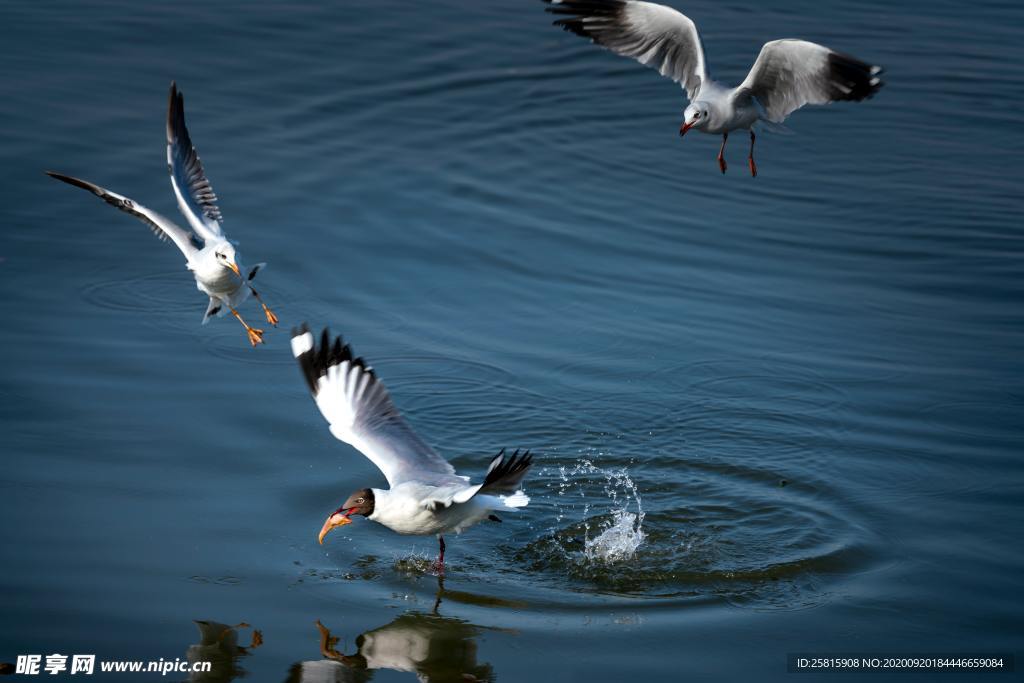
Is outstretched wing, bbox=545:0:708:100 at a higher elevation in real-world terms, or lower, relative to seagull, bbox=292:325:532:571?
higher

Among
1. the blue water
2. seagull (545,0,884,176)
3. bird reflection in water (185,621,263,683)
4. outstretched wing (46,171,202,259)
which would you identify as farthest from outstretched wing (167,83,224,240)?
bird reflection in water (185,621,263,683)

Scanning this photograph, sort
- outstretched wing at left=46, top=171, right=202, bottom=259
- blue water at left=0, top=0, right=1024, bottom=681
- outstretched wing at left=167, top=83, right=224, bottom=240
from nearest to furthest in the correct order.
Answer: blue water at left=0, top=0, right=1024, bottom=681 < outstretched wing at left=46, top=171, right=202, bottom=259 < outstretched wing at left=167, top=83, right=224, bottom=240

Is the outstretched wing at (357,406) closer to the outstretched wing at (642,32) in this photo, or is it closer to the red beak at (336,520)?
the red beak at (336,520)

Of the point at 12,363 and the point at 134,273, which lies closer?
the point at 12,363

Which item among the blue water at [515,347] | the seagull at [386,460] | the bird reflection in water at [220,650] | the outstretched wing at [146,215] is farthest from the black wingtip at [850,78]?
the bird reflection in water at [220,650]

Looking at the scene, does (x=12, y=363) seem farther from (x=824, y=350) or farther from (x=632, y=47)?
(x=824, y=350)

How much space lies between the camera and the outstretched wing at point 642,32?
9281mm

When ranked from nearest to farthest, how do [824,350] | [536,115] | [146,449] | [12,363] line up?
[146,449] → [12,363] → [824,350] → [536,115]

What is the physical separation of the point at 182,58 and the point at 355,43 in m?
2.25

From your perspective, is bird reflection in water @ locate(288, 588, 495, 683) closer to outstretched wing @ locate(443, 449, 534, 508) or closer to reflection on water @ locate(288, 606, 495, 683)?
reflection on water @ locate(288, 606, 495, 683)

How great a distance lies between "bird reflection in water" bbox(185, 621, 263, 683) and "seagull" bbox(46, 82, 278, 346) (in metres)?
2.24

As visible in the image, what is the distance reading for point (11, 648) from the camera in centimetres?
598

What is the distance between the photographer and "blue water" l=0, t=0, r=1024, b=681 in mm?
6613

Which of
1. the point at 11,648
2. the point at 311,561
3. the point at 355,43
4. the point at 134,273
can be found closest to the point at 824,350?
the point at 311,561
